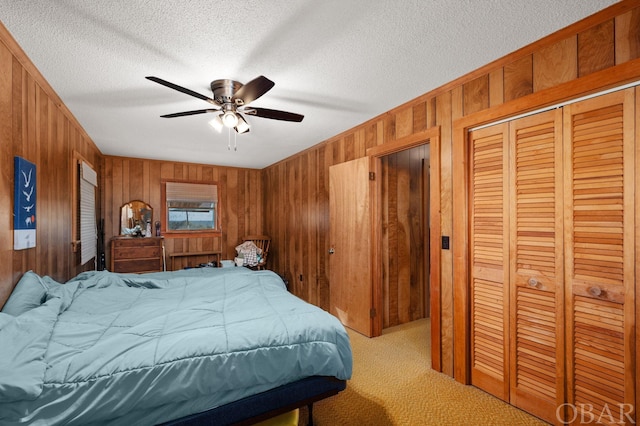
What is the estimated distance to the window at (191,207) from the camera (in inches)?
208

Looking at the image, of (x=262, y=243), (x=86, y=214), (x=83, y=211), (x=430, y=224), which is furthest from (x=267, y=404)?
(x=262, y=243)

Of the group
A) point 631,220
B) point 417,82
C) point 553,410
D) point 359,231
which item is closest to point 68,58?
point 417,82

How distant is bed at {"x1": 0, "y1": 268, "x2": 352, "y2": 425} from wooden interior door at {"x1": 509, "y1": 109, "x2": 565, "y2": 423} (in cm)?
120

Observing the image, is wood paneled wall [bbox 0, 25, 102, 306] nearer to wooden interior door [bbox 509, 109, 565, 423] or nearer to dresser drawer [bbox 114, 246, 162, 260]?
dresser drawer [bbox 114, 246, 162, 260]

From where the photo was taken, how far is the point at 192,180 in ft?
18.0

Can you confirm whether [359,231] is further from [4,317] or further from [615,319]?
[4,317]

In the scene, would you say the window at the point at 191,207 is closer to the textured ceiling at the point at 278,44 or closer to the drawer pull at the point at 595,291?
the textured ceiling at the point at 278,44

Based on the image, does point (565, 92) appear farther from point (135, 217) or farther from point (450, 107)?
point (135, 217)

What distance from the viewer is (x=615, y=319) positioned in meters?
1.51

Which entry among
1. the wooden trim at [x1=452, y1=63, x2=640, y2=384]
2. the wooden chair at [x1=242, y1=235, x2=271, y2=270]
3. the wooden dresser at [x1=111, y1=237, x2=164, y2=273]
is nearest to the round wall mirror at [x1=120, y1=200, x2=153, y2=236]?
the wooden dresser at [x1=111, y1=237, x2=164, y2=273]

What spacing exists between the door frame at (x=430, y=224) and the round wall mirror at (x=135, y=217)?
410 cm

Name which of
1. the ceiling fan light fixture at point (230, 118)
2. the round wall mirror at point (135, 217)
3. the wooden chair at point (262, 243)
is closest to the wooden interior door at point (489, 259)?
the ceiling fan light fixture at point (230, 118)

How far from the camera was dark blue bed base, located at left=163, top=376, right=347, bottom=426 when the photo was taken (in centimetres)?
140

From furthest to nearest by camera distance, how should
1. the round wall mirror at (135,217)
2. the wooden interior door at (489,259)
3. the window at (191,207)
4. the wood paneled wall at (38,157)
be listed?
the window at (191,207), the round wall mirror at (135,217), the wooden interior door at (489,259), the wood paneled wall at (38,157)
